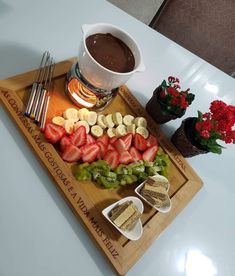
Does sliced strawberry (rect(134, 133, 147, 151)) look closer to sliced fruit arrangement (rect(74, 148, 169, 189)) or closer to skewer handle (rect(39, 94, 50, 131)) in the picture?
sliced fruit arrangement (rect(74, 148, 169, 189))

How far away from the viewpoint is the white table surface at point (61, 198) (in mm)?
583

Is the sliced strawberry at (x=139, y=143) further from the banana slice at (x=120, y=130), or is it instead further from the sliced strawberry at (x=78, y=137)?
the sliced strawberry at (x=78, y=137)

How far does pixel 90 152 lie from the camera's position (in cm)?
69

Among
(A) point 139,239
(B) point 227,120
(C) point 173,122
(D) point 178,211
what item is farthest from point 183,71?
(A) point 139,239

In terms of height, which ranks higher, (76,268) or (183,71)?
(183,71)

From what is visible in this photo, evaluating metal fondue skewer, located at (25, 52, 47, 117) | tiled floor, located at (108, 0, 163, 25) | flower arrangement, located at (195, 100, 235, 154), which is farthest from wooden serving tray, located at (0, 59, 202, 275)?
tiled floor, located at (108, 0, 163, 25)

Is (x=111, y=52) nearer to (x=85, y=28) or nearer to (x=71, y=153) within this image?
(x=85, y=28)

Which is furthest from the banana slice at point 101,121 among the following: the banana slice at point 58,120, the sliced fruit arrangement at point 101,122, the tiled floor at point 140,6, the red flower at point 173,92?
the tiled floor at point 140,6

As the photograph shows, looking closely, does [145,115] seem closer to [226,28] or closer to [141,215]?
[141,215]

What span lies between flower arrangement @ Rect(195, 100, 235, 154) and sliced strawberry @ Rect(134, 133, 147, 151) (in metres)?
0.15

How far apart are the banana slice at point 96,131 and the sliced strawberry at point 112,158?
0.06 metres

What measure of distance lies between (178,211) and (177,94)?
321 millimetres

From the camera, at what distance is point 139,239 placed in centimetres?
65

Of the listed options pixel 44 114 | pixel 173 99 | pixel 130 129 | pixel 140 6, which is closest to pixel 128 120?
pixel 130 129
